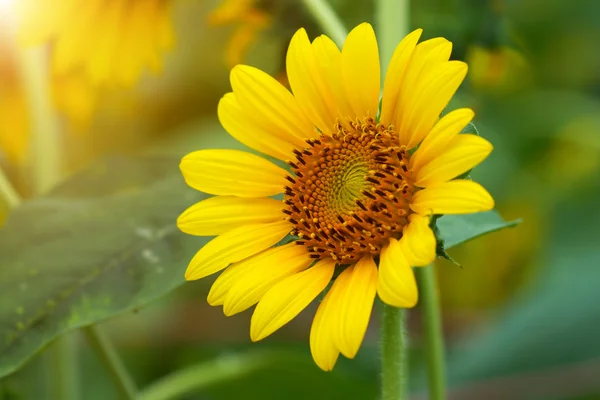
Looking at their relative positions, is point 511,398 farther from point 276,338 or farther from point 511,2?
point 511,2

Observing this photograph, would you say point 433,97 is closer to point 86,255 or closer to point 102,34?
point 86,255

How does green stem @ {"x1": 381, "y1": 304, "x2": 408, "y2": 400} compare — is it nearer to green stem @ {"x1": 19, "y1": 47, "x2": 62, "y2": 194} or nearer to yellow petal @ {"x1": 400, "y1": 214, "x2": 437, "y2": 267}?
yellow petal @ {"x1": 400, "y1": 214, "x2": 437, "y2": 267}

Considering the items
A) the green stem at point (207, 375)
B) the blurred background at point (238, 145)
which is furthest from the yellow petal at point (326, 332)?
the green stem at point (207, 375)

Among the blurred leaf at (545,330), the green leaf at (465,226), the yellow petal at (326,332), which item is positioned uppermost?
the green leaf at (465,226)

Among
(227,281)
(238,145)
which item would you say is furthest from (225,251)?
(238,145)

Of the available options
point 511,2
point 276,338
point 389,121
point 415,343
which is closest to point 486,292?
point 415,343

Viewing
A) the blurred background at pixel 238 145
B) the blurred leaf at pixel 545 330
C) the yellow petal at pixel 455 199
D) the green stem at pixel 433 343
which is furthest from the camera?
the blurred leaf at pixel 545 330

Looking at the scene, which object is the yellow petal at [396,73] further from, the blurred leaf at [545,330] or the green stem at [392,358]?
the blurred leaf at [545,330]
